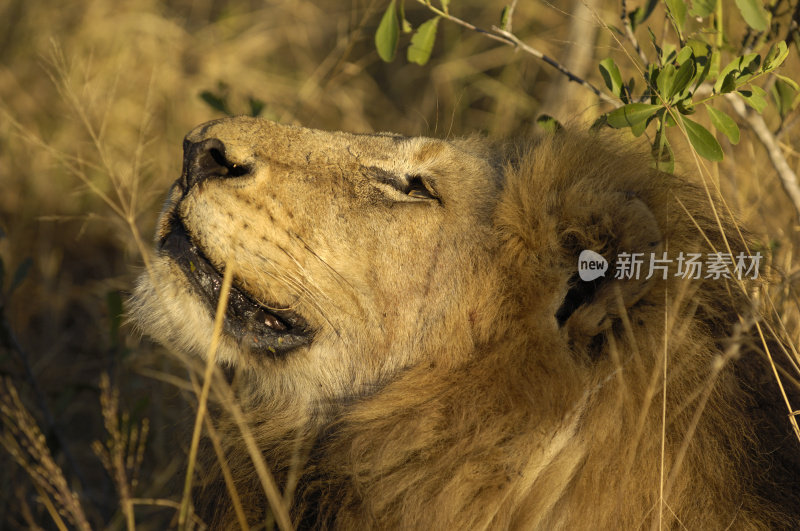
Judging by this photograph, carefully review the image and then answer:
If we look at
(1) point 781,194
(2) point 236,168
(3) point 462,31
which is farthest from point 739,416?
(3) point 462,31

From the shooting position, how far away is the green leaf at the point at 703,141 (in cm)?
233

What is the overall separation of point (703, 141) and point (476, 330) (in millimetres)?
829

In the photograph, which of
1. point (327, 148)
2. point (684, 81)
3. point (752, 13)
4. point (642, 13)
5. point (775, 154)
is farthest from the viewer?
point (642, 13)

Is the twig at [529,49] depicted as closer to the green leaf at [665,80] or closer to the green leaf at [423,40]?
the green leaf at [423,40]

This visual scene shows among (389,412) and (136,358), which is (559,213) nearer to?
(389,412)

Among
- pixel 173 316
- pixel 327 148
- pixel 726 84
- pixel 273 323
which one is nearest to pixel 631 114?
pixel 726 84

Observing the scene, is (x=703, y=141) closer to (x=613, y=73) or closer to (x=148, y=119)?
(x=613, y=73)

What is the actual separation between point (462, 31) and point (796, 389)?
478 cm

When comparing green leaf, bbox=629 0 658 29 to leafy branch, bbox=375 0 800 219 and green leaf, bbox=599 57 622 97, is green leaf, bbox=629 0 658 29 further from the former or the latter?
green leaf, bbox=599 57 622 97

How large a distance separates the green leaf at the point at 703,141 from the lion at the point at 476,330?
0.11 m

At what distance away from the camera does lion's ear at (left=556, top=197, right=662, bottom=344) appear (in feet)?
6.74

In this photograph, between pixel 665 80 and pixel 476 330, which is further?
pixel 665 80

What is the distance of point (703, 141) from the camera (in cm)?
237

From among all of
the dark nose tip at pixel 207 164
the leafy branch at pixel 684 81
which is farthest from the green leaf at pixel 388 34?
the dark nose tip at pixel 207 164
